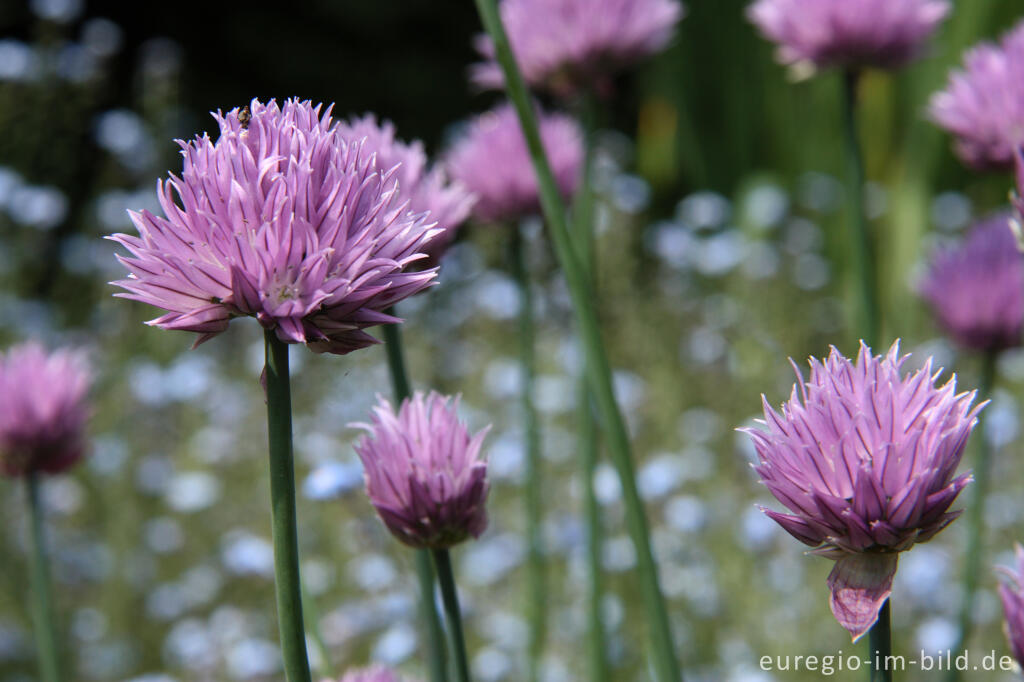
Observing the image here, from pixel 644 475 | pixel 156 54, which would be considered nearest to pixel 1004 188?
pixel 644 475

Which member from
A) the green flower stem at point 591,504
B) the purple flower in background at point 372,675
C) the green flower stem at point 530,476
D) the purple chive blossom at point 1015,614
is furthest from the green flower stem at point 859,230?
the purple flower in background at point 372,675

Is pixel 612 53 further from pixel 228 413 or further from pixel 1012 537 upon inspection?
pixel 228 413

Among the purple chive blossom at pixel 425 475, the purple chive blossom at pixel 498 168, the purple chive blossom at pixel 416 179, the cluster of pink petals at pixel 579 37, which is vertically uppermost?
the cluster of pink petals at pixel 579 37

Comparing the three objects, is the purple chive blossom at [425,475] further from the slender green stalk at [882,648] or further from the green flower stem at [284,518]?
the slender green stalk at [882,648]

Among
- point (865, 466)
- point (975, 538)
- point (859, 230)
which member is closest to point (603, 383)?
point (865, 466)

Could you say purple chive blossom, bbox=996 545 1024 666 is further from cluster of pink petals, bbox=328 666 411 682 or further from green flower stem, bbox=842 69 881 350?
green flower stem, bbox=842 69 881 350

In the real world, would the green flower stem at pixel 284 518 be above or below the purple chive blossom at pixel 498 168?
below

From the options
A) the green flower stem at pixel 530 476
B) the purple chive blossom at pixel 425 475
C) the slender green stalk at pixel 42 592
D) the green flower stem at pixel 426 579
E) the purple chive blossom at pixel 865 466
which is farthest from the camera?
the green flower stem at pixel 530 476

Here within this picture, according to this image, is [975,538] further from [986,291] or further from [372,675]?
[372,675]
